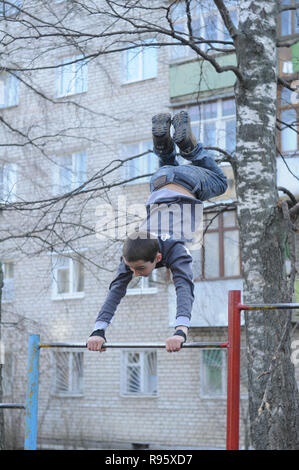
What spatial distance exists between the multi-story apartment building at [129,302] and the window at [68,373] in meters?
0.03

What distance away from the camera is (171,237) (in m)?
5.00

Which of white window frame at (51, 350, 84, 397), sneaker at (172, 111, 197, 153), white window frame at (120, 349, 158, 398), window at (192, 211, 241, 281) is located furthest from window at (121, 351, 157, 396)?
sneaker at (172, 111, 197, 153)

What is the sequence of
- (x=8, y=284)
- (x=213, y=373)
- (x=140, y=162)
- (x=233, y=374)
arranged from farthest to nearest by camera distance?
(x=8, y=284) → (x=140, y=162) → (x=213, y=373) → (x=233, y=374)

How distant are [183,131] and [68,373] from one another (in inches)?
510

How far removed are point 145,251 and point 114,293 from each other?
50 cm

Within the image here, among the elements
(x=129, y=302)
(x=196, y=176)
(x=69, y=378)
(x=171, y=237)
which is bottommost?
(x=69, y=378)

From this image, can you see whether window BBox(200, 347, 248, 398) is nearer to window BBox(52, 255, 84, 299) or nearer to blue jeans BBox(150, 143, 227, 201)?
window BBox(52, 255, 84, 299)

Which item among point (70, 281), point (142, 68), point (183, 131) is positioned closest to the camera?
point (183, 131)

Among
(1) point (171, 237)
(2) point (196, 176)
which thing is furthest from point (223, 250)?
(1) point (171, 237)

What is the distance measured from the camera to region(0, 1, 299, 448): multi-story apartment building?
15047 millimetres

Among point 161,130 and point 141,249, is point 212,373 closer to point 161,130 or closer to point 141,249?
point 161,130

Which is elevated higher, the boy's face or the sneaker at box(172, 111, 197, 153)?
the sneaker at box(172, 111, 197, 153)

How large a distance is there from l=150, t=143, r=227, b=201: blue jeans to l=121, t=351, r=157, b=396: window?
11.2 m

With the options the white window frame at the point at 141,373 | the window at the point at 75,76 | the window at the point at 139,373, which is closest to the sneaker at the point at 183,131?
the window at the point at 75,76
